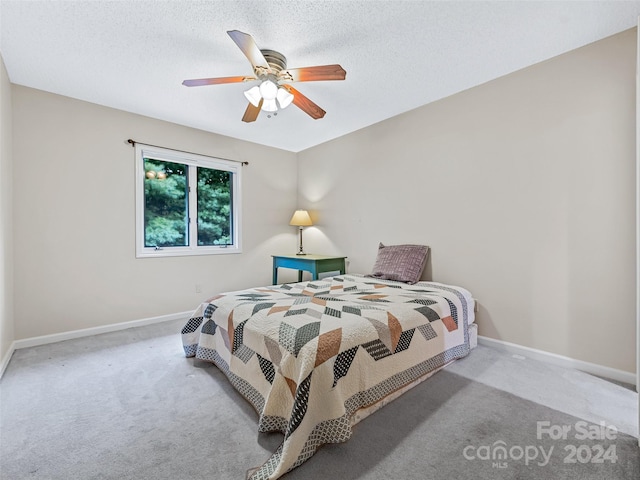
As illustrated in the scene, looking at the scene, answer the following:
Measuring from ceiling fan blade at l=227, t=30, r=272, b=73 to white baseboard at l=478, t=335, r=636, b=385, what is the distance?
9.43 ft

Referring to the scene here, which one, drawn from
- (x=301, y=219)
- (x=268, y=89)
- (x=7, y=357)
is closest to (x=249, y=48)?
(x=268, y=89)

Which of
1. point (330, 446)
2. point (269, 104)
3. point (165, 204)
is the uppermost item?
point (269, 104)

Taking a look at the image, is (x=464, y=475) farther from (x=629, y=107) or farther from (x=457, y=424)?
(x=629, y=107)

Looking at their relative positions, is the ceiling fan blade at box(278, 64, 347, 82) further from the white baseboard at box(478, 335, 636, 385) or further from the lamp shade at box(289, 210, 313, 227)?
the white baseboard at box(478, 335, 636, 385)

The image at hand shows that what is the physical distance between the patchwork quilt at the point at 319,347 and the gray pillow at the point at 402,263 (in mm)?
365

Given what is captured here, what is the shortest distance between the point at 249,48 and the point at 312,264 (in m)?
2.34

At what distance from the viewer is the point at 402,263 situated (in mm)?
2986

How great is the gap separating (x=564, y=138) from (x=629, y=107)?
361 millimetres

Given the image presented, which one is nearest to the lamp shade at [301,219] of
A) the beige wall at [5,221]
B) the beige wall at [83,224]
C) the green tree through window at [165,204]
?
the beige wall at [83,224]

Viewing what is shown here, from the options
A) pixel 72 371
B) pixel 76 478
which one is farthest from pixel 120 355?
pixel 76 478

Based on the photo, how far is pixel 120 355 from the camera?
8.07ft

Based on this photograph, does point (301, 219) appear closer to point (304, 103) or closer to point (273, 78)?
point (304, 103)

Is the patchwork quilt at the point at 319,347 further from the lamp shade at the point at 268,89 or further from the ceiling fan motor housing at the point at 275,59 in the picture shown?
the ceiling fan motor housing at the point at 275,59

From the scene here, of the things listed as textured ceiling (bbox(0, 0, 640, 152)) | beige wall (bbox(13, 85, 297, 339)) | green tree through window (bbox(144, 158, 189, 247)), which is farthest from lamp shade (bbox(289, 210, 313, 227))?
textured ceiling (bbox(0, 0, 640, 152))
